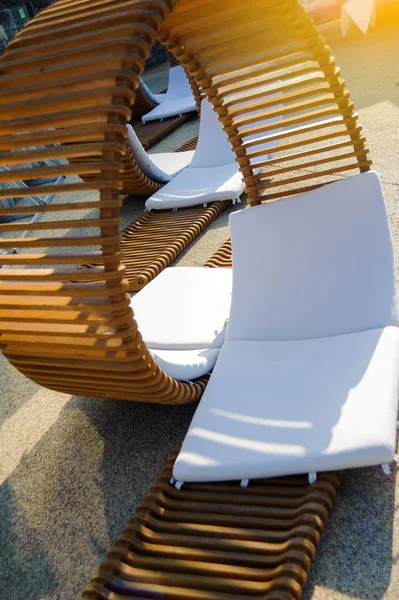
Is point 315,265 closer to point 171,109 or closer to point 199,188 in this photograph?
point 199,188

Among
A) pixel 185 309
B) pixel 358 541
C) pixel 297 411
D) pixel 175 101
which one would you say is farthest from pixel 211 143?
pixel 358 541

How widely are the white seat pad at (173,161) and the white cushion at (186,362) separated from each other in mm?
3793

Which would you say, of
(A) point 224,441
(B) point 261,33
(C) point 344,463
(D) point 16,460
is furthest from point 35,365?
(B) point 261,33

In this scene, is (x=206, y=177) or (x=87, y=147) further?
(x=206, y=177)

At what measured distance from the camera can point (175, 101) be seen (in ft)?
31.6

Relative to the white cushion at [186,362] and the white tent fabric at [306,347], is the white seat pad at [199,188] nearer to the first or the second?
the white tent fabric at [306,347]

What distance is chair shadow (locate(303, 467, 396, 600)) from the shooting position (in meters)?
2.10

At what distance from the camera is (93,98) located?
2258 mm

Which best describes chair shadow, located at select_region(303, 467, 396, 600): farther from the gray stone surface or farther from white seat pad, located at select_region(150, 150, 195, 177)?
white seat pad, located at select_region(150, 150, 195, 177)

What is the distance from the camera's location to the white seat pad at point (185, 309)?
3.36 meters

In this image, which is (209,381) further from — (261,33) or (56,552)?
(261,33)

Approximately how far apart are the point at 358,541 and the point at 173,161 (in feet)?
17.9

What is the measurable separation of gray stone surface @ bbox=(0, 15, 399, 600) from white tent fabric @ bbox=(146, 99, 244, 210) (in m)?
1.77

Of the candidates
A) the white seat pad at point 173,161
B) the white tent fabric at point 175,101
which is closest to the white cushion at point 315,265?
the white seat pad at point 173,161
